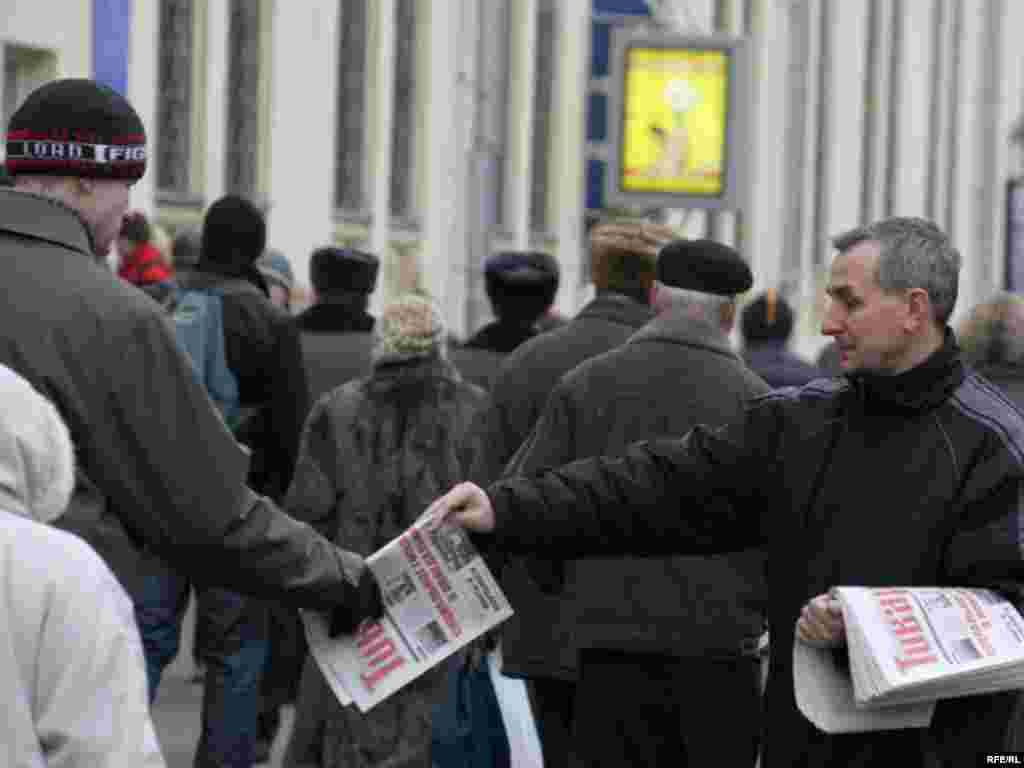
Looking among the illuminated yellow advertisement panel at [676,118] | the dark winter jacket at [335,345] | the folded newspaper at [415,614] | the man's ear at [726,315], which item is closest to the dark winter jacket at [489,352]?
the dark winter jacket at [335,345]

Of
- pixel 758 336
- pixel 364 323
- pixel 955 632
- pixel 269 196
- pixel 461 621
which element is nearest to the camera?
pixel 955 632

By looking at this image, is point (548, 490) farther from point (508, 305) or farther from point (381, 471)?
point (508, 305)

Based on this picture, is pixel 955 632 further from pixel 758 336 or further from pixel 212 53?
pixel 212 53

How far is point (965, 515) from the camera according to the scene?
552cm

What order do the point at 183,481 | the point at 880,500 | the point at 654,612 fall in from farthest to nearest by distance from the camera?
the point at 654,612, the point at 183,481, the point at 880,500

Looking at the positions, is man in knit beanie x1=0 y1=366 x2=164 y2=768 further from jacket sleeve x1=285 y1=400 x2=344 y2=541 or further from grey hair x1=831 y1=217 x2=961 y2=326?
jacket sleeve x1=285 y1=400 x2=344 y2=541

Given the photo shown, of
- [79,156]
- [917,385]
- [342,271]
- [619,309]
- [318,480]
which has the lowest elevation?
[318,480]

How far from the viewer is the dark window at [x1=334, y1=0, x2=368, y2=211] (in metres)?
23.7

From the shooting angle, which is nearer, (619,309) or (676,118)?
(619,309)

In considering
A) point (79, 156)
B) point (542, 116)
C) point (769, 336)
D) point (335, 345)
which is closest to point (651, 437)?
point (79, 156)

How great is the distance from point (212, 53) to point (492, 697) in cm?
1161

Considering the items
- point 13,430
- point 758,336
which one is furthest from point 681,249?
point 758,336

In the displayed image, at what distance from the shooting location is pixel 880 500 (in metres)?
5.55

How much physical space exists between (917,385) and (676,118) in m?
19.9
